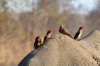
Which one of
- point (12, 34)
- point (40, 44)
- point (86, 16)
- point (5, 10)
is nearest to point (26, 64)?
point (40, 44)

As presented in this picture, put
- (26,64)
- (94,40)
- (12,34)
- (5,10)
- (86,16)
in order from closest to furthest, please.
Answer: (26,64)
(94,40)
(5,10)
(12,34)
(86,16)

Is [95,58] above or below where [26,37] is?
above

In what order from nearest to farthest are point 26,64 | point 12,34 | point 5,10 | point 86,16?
point 26,64, point 5,10, point 12,34, point 86,16

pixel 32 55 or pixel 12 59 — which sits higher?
pixel 32 55

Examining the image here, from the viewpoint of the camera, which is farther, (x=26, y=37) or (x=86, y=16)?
(x=86, y=16)

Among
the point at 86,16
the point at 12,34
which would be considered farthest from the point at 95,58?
the point at 86,16

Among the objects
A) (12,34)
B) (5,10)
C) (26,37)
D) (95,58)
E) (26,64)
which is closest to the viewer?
(26,64)

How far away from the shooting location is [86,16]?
2955 inches

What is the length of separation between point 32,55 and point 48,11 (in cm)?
2812

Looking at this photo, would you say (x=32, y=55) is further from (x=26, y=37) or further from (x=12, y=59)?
(x=26, y=37)

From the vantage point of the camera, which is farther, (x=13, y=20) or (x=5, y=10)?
(x=13, y=20)

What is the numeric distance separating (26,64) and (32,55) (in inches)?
15.9

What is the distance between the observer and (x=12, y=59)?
1222 inches

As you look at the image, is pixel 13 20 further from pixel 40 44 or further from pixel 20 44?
pixel 40 44
